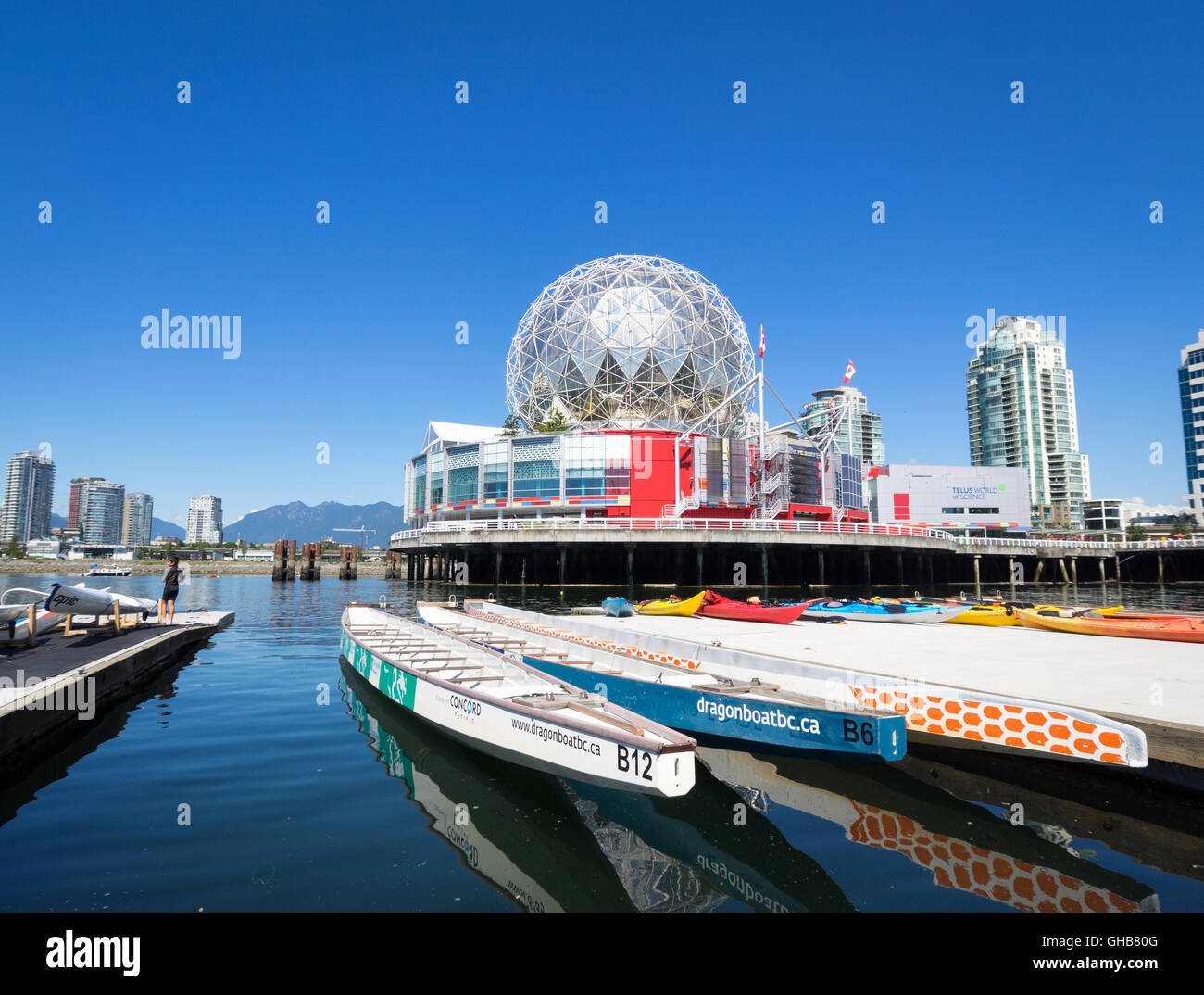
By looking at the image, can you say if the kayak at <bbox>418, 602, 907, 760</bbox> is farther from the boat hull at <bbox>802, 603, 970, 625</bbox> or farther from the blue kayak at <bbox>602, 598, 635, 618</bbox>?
the boat hull at <bbox>802, 603, 970, 625</bbox>

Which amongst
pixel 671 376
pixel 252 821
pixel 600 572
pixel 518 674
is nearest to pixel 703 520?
pixel 600 572

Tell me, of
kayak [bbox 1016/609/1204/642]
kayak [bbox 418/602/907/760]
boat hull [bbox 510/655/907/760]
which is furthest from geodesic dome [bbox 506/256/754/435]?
boat hull [bbox 510/655/907/760]

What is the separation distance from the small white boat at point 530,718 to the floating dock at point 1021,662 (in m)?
3.80

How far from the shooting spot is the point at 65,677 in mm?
11055

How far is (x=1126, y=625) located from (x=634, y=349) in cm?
5911

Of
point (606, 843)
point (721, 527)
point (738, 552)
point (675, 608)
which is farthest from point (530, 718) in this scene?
point (738, 552)

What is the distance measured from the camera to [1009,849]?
6746 mm

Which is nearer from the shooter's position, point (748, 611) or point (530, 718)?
point (530, 718)

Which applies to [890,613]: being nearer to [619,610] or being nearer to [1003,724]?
[619,610]

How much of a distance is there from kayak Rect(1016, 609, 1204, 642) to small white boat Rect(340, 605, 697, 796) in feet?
41.3

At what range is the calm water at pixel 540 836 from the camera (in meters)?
5.82
